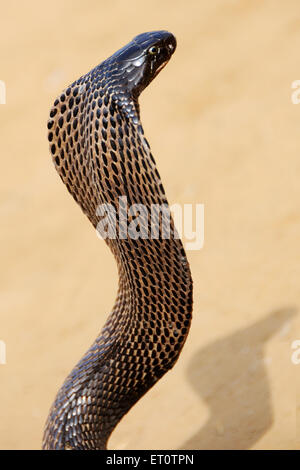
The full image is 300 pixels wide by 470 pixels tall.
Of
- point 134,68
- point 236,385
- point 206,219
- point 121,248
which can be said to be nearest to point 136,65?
point 134,68

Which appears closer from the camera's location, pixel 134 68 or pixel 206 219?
pixel 134 68

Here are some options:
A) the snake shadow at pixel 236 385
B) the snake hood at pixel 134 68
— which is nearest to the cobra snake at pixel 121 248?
the snake hood at pixel 134 68

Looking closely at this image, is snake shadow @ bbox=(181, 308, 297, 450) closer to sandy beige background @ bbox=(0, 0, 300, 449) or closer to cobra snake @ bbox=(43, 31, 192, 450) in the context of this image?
sandy beige background @ bbox=(0, 0, 300, 449)

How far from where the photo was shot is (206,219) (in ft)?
15.0

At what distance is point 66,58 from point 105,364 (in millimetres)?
4281

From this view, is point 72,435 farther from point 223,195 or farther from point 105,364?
point 223,195

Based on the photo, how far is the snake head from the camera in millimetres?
2189

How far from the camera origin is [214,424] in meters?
3.29

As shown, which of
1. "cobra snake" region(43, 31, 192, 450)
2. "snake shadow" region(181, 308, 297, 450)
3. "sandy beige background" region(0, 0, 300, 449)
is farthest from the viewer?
"sandy beige background" region(0, 0, 300, 449)

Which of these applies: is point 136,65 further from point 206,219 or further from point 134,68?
point 206,219

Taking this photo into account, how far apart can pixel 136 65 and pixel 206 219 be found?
2.40m

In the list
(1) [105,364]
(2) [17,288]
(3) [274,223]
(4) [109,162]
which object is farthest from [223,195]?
(4) [109,162]

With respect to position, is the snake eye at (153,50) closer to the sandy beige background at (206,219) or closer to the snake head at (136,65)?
the snake head at (136,65)

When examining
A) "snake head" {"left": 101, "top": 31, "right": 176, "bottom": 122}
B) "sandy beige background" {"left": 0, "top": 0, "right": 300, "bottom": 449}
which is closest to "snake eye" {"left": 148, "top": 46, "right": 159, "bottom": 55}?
"snake head" {"left": 101, "top": 31, "right": 176, "bottom": 122}
